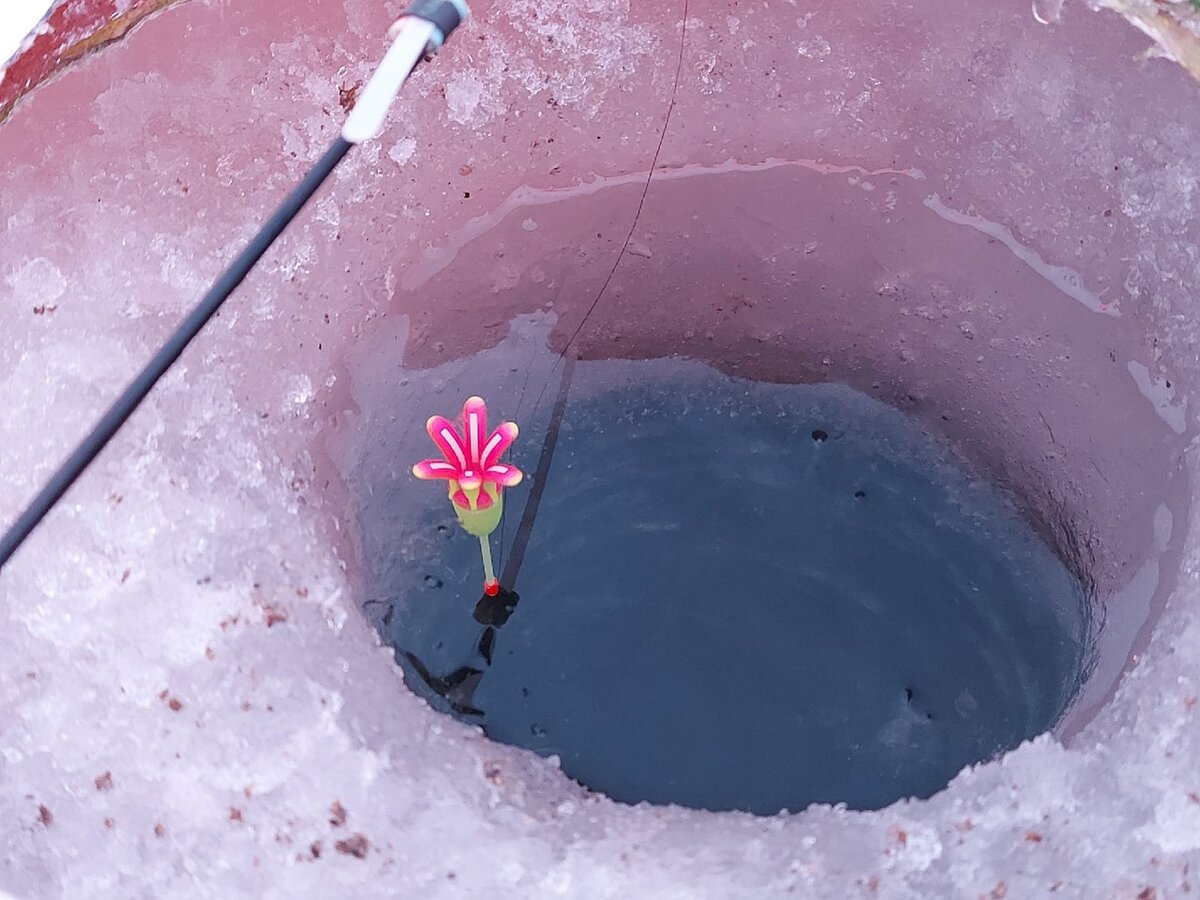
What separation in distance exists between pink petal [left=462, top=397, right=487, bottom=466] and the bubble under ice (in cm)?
23

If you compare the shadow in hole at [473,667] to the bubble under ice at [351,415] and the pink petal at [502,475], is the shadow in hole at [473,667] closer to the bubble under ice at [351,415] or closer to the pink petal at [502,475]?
the bubble under ice at [351,415]

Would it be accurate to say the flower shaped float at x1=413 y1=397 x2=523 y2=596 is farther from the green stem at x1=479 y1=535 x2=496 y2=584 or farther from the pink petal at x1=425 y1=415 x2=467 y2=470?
the green stem at x1=479 y1=535 x2=496 y2=584

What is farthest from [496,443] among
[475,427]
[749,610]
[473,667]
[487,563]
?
[749,610]

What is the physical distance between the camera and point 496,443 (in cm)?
107

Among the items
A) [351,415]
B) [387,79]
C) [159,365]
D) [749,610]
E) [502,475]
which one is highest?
[387,79]

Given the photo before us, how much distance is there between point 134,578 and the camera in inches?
38.9

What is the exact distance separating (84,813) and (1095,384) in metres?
1.36

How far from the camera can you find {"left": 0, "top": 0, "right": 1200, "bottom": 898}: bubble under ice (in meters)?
0.87

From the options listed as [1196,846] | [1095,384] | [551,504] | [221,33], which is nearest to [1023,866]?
[1196,846]

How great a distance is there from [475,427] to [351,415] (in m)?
0.40

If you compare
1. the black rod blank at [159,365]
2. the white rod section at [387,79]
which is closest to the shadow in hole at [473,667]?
the black rod blank at [159,365]

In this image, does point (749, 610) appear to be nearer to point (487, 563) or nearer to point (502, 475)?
point (487, 563)

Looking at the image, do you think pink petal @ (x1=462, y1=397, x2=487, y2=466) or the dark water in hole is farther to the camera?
the dark water in hole

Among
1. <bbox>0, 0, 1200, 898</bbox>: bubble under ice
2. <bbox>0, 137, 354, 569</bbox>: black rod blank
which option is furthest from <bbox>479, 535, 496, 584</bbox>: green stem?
<bbox>0, 137, 354, 569</bbox>: black rod blank
